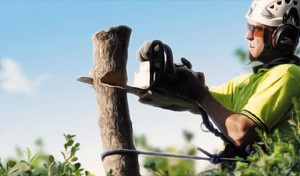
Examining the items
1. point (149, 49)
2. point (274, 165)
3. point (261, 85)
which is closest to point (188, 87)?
point (149, 49)

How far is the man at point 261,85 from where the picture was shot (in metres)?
3.94

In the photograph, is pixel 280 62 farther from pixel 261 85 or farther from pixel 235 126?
pixel 235 126

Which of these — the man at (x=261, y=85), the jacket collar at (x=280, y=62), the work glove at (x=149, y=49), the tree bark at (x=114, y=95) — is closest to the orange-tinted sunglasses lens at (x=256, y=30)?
the man at (x=261, y=85)

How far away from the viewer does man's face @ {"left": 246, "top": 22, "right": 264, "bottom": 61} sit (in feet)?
14.6

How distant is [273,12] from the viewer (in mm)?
4547

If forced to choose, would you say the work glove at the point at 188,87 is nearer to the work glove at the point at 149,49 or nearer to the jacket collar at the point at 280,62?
the work glove at the point at 149,49

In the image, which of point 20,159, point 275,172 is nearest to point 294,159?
point 275,172

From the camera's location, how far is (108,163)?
429cm

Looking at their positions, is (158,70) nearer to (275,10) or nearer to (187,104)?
(187,104)

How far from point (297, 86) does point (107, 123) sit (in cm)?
124

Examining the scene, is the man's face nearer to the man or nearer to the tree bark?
the man

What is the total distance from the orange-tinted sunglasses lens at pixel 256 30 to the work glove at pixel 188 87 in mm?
→ 541

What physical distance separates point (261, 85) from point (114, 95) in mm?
959

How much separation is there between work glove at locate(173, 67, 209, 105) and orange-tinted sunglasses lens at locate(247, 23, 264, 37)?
541 millimetres
